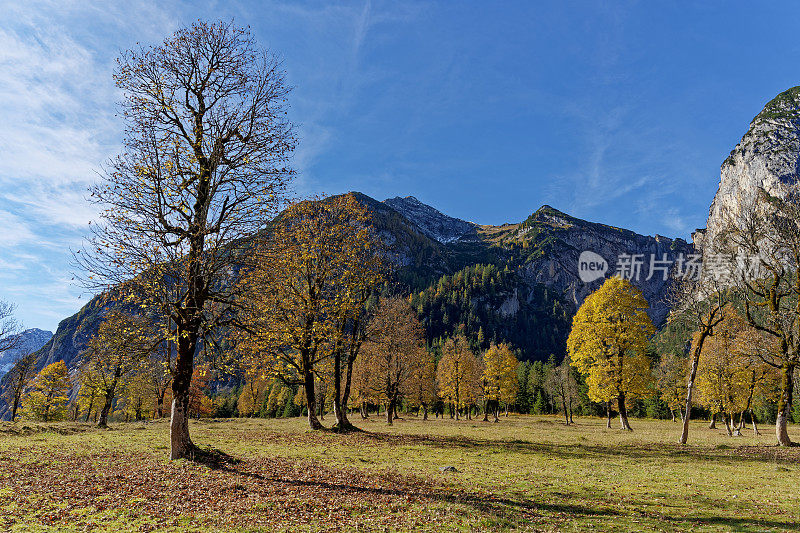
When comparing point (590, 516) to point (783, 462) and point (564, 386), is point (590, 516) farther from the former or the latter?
point (564, 386)

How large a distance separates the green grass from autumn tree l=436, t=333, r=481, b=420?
57859 mm

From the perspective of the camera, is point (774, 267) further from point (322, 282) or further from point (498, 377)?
point (498, 377)

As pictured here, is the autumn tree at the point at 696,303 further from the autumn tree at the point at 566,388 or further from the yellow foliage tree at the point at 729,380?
→ the autumn tree at the point at 566,388

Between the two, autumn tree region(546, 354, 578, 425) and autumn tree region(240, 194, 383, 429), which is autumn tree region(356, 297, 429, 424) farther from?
autumn tree region(546, 354, 578, 425)

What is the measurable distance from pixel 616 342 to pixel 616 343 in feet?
0.37

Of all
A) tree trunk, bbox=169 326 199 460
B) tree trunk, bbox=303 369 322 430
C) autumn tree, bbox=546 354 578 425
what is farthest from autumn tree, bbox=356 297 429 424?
autumn tree, bbox=546 354 578 425

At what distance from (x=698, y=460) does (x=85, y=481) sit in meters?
31.3

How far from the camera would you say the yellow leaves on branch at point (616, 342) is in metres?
44.6

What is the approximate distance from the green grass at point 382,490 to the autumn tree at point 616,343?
18.9m

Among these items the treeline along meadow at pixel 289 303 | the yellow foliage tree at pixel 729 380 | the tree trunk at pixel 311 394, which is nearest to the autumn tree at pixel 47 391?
the treeline along meadow at pixel 289 303

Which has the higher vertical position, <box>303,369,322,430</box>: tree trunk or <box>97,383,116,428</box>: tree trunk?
<box>303,369,322,430</box>: tree trunk

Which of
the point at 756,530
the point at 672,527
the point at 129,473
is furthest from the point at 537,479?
the point at 129,473

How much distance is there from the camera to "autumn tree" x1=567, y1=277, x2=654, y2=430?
4462cm

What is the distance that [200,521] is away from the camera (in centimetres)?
1086
